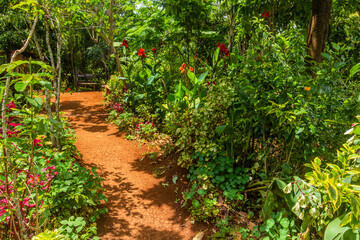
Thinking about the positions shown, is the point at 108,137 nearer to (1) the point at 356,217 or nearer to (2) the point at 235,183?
(2) the point at 235,183

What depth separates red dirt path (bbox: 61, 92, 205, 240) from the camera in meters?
2.36

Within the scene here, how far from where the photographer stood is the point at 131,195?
2.87 meters

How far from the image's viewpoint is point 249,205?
2488mm

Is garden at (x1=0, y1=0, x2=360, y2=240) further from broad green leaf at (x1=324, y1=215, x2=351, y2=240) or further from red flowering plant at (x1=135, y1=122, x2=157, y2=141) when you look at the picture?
red flowering plant at (x1=135, y1=122, x2=157, y2=141)

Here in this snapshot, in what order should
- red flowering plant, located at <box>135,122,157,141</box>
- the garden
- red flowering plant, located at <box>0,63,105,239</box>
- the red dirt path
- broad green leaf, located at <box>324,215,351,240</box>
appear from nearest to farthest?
broad green leaf, located at <box>324,215,351,240</box> < the garden < red flowering plant, located at <box>0,63,105,239</box> < the red dirt path < red flowering plant, located at <box>135,122,157,141</box>

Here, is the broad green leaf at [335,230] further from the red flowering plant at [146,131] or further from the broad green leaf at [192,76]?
the red flowering plant at [146,131]

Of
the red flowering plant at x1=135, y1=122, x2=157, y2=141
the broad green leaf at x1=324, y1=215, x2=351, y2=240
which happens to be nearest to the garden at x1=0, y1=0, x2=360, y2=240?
the broad green leaf at x1=324, y1=215, x2=351, y2=240

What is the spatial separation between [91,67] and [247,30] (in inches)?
440

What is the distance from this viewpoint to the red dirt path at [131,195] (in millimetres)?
2359

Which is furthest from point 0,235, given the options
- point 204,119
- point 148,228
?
point 204,119

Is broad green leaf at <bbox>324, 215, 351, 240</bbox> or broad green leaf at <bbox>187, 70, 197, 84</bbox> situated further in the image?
broad green leaf at <bbox>187, 70, 197, 84</bbox>

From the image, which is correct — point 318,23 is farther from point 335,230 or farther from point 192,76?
point 335,230

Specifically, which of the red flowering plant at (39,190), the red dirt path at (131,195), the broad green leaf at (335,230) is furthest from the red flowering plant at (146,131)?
the broad green leaf at (335,230)

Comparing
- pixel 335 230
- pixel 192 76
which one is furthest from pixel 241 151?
pixel 335 230
